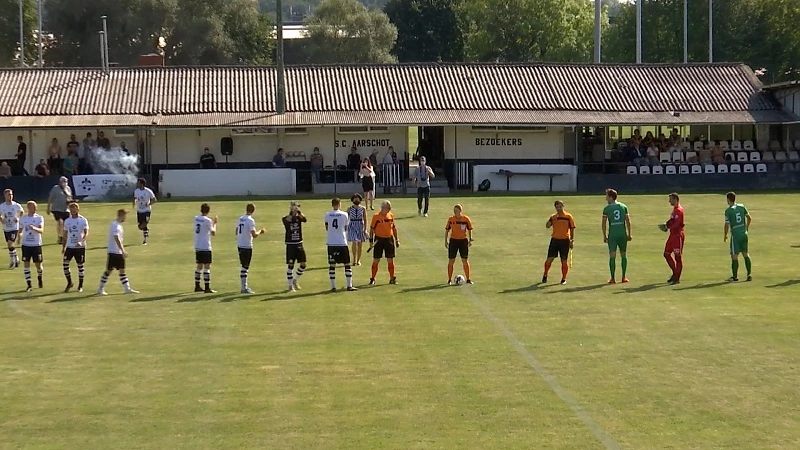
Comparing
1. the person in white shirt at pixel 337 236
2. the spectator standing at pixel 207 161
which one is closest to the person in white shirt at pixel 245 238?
the person in white shirt at pixel 337 236

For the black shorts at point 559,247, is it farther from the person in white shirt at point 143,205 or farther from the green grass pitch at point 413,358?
the person in white shirt at point 143,205

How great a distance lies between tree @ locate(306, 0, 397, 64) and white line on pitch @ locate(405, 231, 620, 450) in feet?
248

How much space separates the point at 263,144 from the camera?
152ft

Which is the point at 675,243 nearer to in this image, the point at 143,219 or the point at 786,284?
the point at 786,284

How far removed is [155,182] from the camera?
45.1 meters

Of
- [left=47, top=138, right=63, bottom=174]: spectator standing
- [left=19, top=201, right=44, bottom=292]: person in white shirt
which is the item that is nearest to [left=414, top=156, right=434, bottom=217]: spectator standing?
[left=19, top=201, right=44, bottom=292]: person in white shirt

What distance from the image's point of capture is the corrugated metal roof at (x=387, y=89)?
46.9m

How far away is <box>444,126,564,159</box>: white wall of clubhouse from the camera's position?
46500 mm

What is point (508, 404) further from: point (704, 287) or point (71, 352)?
point (704, 287)

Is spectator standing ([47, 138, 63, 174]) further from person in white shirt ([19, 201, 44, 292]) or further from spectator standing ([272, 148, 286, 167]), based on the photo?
person in white shirt ([19, 201, 44, 292])

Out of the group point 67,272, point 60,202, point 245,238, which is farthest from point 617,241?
point 60,202

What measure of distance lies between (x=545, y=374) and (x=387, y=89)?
112 ft

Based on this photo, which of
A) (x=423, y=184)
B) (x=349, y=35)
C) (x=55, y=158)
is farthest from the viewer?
(x=349, y=35)

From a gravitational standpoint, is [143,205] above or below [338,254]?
above
